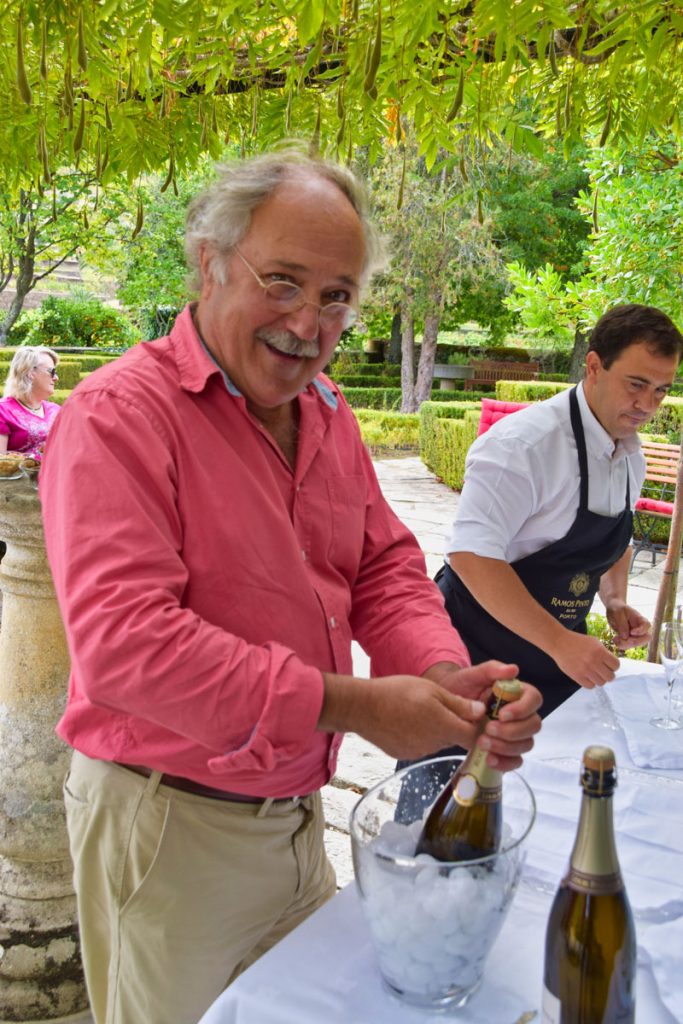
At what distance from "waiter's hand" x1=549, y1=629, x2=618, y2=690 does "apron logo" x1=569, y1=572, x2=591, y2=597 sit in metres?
0.37

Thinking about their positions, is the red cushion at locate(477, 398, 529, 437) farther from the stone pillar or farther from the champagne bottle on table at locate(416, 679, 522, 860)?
the champagne bottle on table at locate(416, 679, 522, 860)

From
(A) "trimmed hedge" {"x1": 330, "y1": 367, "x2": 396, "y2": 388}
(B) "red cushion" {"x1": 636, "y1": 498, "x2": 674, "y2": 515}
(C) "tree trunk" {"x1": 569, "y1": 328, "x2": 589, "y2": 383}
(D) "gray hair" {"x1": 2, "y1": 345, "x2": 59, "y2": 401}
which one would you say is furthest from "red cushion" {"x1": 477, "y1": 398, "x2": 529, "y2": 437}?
(C) "tree trunk" {"x1": 569, "y1": 328, "x2": 589, "y2": 383}

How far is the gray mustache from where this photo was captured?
55.2 inches

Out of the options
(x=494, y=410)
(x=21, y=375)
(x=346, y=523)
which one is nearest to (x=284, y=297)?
(x=346, y=523)

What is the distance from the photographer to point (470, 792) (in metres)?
1.14

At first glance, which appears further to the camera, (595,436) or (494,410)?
(494,410)

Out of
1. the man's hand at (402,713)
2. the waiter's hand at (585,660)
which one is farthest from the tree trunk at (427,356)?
the man's hand at (402,713)

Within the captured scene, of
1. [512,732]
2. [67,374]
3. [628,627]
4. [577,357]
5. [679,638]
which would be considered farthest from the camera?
[577,357]

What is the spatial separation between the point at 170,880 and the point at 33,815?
127 centimetres

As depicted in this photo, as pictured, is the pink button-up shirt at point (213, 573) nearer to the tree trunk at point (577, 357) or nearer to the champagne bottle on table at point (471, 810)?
the champagne bottle on table at point (471, 810)

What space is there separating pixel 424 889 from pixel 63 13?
5.97ft

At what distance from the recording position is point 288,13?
189 cm

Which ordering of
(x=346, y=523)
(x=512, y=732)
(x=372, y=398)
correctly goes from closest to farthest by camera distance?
1. (x=512, y=732)
2. (x=346, y=523)
3. (x=372, y=398)

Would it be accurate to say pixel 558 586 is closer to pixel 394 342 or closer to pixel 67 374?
pixel 67 374
